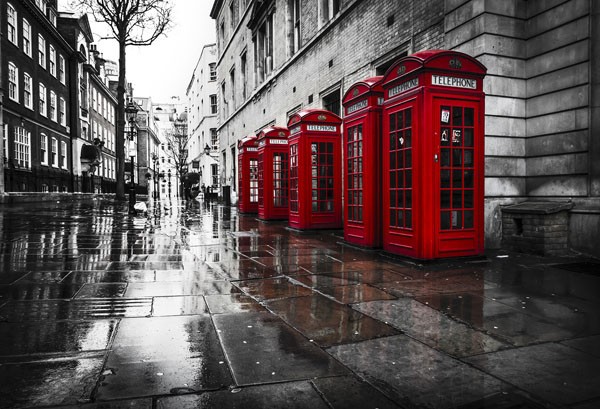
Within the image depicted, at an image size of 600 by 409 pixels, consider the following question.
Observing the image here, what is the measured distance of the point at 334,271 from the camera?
6.12 metres

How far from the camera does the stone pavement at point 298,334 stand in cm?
250

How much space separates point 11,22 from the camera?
2400 cm

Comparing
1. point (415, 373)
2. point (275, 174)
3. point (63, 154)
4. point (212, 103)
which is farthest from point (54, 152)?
point (415, 373)

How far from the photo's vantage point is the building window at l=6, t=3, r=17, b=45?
2350 centimetres

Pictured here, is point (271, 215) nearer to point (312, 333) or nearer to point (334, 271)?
point (334, 271)

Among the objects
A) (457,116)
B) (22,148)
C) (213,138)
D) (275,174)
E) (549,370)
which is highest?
(213,138)

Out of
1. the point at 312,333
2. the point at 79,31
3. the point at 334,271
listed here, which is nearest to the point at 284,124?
the point at 334,271

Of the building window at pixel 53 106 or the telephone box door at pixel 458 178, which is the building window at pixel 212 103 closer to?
the building window at pixel 53 106

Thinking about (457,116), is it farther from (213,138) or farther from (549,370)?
(213,138)

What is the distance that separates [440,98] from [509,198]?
280 cm

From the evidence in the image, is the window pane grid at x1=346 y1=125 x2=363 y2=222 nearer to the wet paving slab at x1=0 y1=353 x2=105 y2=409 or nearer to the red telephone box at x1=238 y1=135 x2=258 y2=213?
the wet paving slab at x1=0 y1=353 x2=105 y2=409

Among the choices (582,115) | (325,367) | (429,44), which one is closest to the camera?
(325,367)

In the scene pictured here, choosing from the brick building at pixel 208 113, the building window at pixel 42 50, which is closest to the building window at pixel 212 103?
the brick building at pixel 208 113

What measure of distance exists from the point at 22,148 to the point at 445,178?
26536mm
